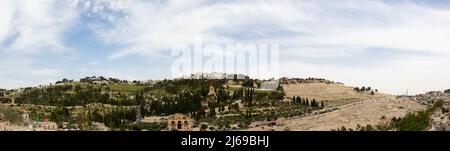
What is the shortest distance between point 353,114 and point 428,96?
34984 millimetres

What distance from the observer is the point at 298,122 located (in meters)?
174

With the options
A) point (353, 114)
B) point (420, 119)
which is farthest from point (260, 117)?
point (420, 119)
